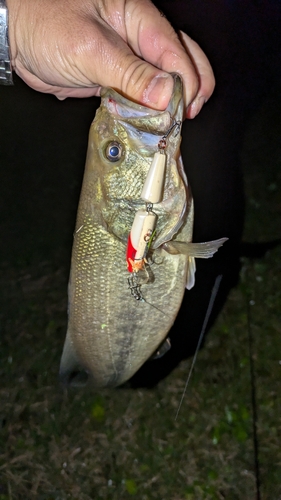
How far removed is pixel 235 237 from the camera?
10.8 ft

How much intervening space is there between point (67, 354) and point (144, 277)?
59cm

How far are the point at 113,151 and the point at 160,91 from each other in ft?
0.78

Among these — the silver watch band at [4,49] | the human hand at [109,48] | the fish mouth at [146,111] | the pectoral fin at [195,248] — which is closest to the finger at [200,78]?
the human hand at [109,48]

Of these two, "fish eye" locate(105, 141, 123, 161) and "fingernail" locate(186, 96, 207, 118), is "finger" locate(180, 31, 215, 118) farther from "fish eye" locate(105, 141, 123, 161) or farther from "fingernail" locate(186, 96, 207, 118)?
"fish eye" locate(105, 141, 123, 161)

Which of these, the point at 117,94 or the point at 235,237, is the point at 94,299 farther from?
the point at 235,237

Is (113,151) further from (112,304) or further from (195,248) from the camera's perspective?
(112,304)

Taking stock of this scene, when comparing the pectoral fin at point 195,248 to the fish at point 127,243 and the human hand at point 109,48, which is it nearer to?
the fish at point 127,243

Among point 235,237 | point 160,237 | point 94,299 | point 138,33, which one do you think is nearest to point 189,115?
point 138,33

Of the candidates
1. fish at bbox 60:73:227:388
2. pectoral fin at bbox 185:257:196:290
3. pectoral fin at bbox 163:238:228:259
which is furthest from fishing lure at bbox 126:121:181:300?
pectoral fin at bbox 185:257:196:290

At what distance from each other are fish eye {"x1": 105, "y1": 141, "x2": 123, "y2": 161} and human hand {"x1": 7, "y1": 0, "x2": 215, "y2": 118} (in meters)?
0.15

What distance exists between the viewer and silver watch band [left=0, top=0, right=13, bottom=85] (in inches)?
61.1

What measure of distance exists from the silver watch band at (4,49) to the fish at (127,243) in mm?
612

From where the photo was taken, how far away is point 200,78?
153 centimetres

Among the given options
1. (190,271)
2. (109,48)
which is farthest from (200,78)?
(190,271)
